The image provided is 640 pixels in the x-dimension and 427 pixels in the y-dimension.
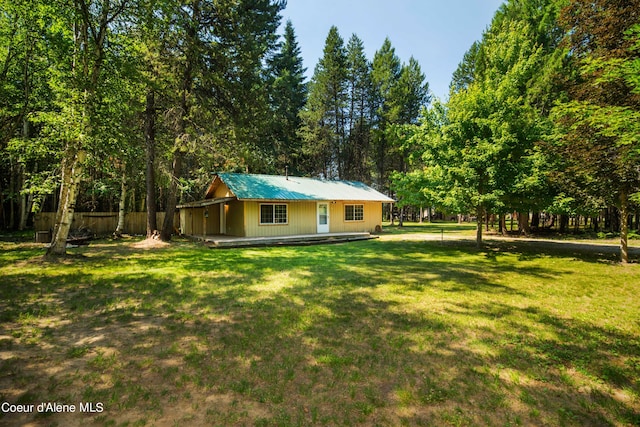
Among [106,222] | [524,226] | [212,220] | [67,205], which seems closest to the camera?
[67,205]

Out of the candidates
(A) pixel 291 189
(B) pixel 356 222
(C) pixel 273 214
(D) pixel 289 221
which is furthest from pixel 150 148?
(B) pixel 356 222

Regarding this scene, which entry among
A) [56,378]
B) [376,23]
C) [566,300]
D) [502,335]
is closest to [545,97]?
[376,23]

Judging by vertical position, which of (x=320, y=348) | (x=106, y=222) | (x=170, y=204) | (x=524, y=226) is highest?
(x=170, y=204)

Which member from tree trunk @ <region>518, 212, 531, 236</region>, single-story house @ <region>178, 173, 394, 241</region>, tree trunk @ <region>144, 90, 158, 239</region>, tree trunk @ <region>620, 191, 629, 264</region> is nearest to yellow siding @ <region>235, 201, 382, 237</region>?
single-story house @ <region>178, 173, 394, 241</region>

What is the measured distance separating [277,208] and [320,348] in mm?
13230

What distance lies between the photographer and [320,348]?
3861 mm

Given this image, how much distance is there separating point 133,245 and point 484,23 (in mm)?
25798

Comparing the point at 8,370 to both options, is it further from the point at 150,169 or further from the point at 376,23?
the point at 376,23

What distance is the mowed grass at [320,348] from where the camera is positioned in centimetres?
276

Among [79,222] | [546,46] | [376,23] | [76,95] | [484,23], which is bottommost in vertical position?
[79,222]

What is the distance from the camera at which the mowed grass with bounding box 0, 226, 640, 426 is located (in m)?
2.76

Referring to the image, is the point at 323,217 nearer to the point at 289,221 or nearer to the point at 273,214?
the point at 289,221

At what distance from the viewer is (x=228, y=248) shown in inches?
525

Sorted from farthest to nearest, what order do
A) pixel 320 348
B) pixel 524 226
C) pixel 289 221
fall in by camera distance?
1. pixel 524 226
2. pixel 289 221
3. pixel 320 348
